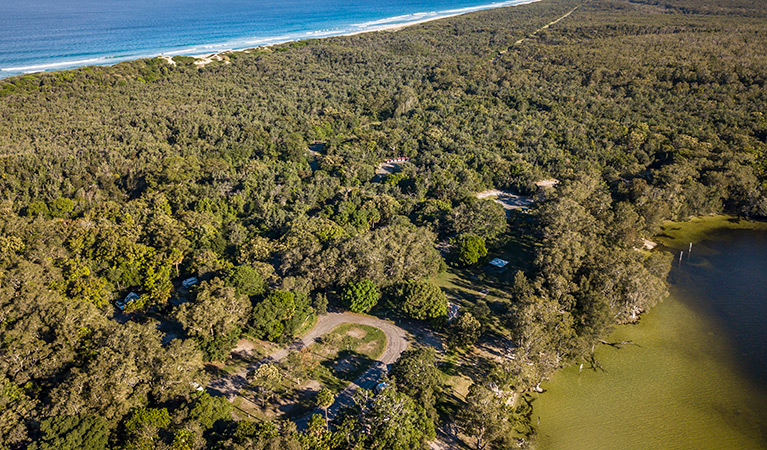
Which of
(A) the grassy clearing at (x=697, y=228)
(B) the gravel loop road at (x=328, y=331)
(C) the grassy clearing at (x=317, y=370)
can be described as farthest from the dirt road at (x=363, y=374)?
(A) the grassy clearing at (x=697, y=228)

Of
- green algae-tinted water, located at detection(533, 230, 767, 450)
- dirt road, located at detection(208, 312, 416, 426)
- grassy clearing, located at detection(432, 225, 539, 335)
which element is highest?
dirt road, located at detection(208, 312, 416, 426)

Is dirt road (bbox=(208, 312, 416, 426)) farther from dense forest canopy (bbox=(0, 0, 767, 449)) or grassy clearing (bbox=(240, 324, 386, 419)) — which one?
dense forest canopy (bbox=(0, 0, 767, 449))

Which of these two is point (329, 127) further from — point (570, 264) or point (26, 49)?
point (26, 49)

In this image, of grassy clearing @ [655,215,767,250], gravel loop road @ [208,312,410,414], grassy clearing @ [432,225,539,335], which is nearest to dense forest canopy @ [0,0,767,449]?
grassy clearing @ [432,225,539,335]

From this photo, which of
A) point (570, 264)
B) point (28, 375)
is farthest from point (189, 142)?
point (570, 264)

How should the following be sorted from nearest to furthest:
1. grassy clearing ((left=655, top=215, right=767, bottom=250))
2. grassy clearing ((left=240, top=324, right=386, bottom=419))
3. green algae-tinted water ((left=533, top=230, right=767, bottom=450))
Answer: green algae-tinted water ((left=533, top=230, right=767, bottom=450))
grassy clearing ((left=240, top=324, right=386, bottom=419))
grassy clearing ((left=655, top=215, right=767, bottom=250))
